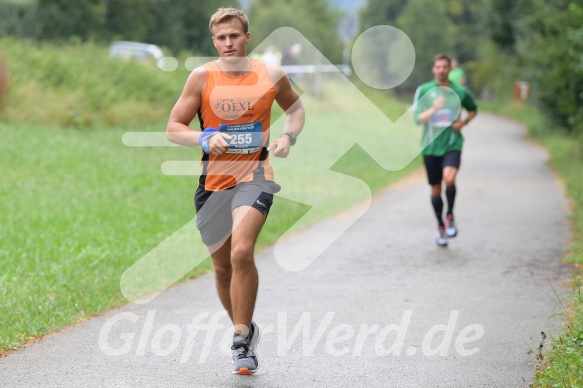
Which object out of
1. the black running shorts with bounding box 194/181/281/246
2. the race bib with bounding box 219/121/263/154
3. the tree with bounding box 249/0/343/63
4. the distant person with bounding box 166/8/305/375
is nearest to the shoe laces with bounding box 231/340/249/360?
the distant person with bounding box 166/8/305/375

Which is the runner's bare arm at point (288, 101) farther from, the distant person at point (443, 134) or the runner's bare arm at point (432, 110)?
the distant person at point (443, 134)

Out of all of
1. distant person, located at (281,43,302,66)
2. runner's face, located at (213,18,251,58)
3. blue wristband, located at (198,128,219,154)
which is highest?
runner's face, located at (213,18,251,58)

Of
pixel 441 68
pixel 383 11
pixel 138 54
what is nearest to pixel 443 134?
pixel 441 68

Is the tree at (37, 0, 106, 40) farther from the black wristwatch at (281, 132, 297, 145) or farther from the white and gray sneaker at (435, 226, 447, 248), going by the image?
the black wristwatch at (281, 132, 297, 145)

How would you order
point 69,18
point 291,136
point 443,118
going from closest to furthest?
point 291,136 < point 443,118 < point 69,18

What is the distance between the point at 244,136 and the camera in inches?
242

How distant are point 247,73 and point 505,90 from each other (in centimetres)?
6220

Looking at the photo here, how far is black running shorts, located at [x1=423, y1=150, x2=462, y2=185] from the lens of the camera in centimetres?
1221

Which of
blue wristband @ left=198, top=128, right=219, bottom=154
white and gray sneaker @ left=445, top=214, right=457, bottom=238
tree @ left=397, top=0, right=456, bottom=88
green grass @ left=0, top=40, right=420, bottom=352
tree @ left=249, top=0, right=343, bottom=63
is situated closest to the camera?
blue wristband @ left=198, top=128, right=219, bottom=154

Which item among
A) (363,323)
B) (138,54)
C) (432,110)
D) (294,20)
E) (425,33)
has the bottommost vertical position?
(425,33)

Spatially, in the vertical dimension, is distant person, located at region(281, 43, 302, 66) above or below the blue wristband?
below

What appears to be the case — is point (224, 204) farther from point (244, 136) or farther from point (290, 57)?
point (290, 57)

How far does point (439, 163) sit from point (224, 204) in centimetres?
643

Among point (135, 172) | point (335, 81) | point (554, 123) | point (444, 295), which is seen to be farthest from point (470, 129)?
point (444, 295)
